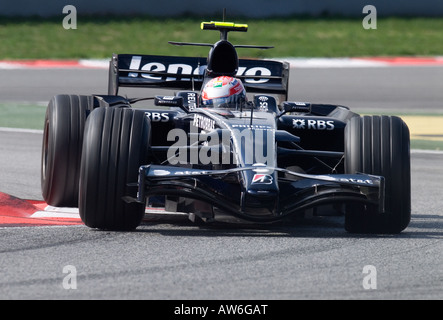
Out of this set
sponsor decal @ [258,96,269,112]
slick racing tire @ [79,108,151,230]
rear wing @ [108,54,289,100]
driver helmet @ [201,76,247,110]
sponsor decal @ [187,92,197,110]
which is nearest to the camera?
slick racing tire @ [79,108,151,230]

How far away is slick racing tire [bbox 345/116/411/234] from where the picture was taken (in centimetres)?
729

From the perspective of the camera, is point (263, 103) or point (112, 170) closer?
point (112, 170)

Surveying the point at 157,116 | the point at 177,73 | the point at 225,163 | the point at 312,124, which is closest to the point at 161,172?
the point at 225,163

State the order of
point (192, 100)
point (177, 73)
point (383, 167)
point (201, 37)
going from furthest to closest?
point (201, 37), point (177, 73), point (192, 100), point (383, 167)

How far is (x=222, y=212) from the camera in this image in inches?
285

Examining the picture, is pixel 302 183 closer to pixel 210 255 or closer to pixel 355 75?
pixel 210 255

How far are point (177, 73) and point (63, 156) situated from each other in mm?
2002

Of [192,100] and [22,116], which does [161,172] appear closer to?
[192,100]

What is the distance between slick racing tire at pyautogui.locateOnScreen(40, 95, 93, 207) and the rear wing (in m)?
1.26

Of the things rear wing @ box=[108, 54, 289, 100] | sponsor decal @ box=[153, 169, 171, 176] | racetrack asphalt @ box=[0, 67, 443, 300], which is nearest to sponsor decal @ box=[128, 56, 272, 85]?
rear wing @ box=[108, 54, 289, 100]

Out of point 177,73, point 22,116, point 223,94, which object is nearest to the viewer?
point 223,94

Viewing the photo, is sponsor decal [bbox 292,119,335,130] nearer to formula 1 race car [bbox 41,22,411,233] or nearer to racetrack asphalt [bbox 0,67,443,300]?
formula 1 race car [bbox 41,22,411,233]

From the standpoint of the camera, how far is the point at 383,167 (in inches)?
287
